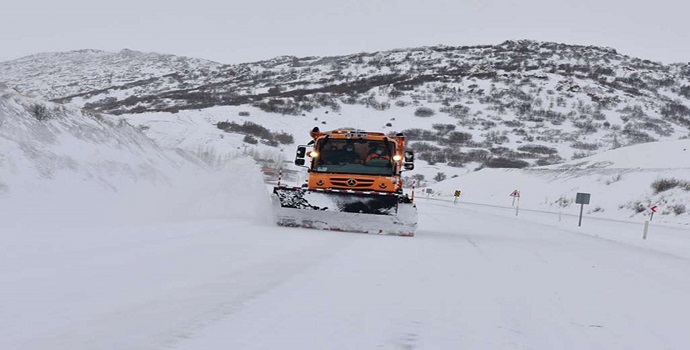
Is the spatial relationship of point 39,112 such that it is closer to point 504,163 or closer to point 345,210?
point 345,210

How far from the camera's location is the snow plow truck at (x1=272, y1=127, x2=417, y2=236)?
12.7 metres

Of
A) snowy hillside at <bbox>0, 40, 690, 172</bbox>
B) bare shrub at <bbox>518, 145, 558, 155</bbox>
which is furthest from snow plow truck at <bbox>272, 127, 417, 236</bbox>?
bare shrub at <bbox>518, 145, 558, 155</bbox>

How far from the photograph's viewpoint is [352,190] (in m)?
13.6

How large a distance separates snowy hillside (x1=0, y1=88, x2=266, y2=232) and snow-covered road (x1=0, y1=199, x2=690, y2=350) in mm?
2999

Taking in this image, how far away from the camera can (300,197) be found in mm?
12844

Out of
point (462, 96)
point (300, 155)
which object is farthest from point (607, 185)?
point (462, 96)

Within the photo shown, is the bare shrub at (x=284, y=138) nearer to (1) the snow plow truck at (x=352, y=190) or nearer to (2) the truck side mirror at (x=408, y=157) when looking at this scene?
(1) the snow plow truck at (x=352, y=190)

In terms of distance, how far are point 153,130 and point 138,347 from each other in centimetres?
6783

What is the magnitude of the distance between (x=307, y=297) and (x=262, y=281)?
80 centimetres

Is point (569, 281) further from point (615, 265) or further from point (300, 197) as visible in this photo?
point (300, 197)

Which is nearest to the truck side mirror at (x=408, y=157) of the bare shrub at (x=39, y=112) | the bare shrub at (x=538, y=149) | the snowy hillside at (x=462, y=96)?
the bare shrub at (x=39, y=112)

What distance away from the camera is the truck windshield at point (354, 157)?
1392cm

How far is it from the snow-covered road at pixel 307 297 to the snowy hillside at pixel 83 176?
2999mm

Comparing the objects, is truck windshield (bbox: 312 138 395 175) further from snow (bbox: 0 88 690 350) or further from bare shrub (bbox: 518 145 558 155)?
bare shrub (bbox: 518 145 558 155)
